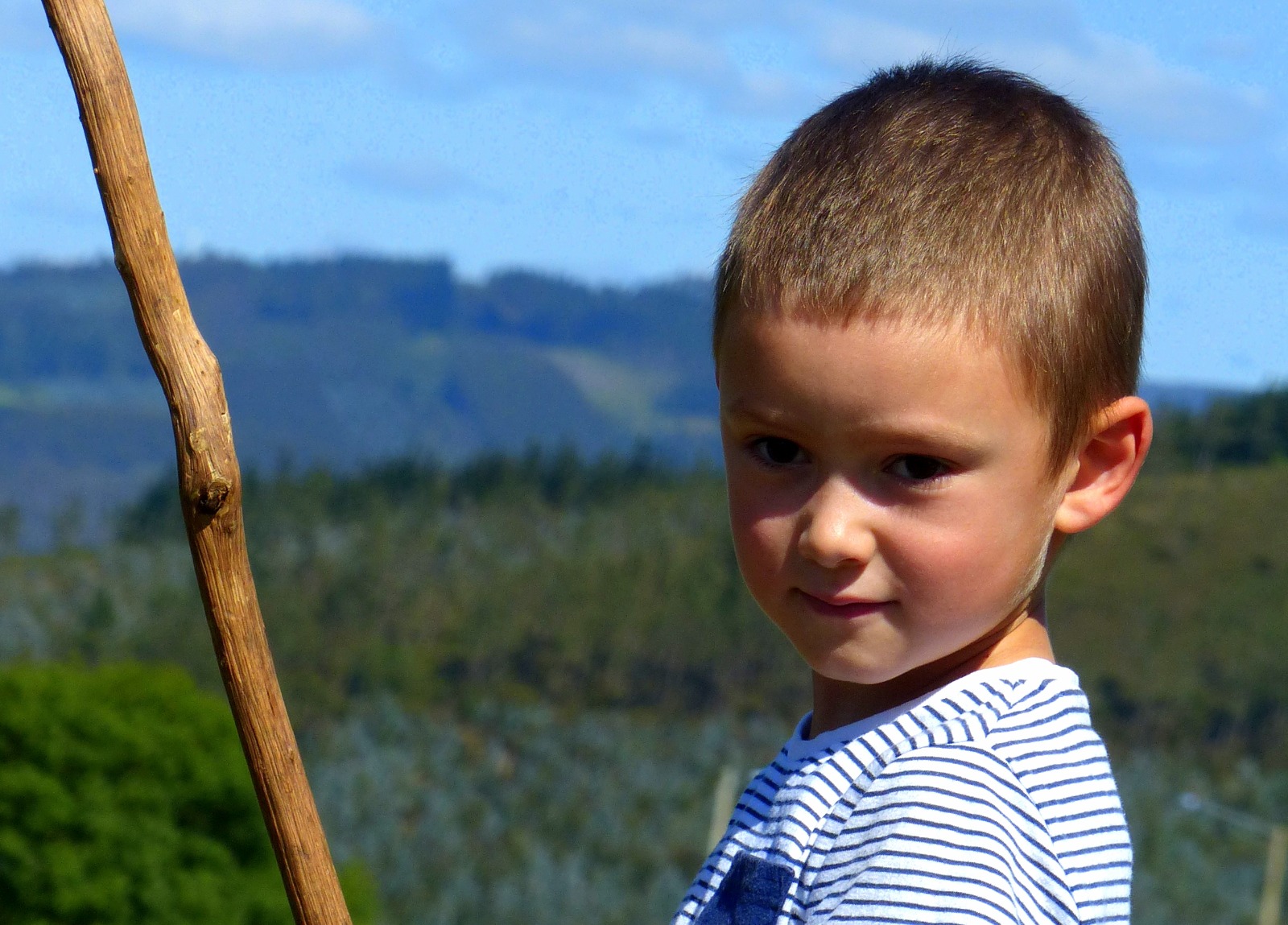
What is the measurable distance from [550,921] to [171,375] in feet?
27.2

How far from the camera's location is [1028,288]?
123cm

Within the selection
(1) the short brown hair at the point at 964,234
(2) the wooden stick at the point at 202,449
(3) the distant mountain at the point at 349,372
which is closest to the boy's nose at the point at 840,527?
(1) the short brown hair at the point at 964,234

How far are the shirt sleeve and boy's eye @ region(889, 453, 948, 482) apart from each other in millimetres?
211

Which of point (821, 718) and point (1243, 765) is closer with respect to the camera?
point (821, 718)

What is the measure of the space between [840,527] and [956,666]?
0.72 feet

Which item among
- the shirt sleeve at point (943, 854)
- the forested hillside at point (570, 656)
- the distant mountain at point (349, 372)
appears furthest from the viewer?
the distant mountain at point (349, 372)

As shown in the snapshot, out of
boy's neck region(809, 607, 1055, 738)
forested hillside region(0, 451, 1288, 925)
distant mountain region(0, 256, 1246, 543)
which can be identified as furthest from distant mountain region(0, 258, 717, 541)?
boy's neck region(809, 607, 1055, 738)

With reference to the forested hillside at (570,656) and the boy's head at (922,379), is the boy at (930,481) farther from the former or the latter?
the forested hillside at (570,656)

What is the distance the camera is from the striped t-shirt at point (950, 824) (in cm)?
111

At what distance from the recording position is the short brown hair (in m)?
1.20

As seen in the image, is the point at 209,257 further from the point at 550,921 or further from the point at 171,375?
the point at 171,375

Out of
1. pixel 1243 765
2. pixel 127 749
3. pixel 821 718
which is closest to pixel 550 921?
pixel 127 749

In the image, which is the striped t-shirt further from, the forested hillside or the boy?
the forested hillside

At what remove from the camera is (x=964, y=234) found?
4.02ft
